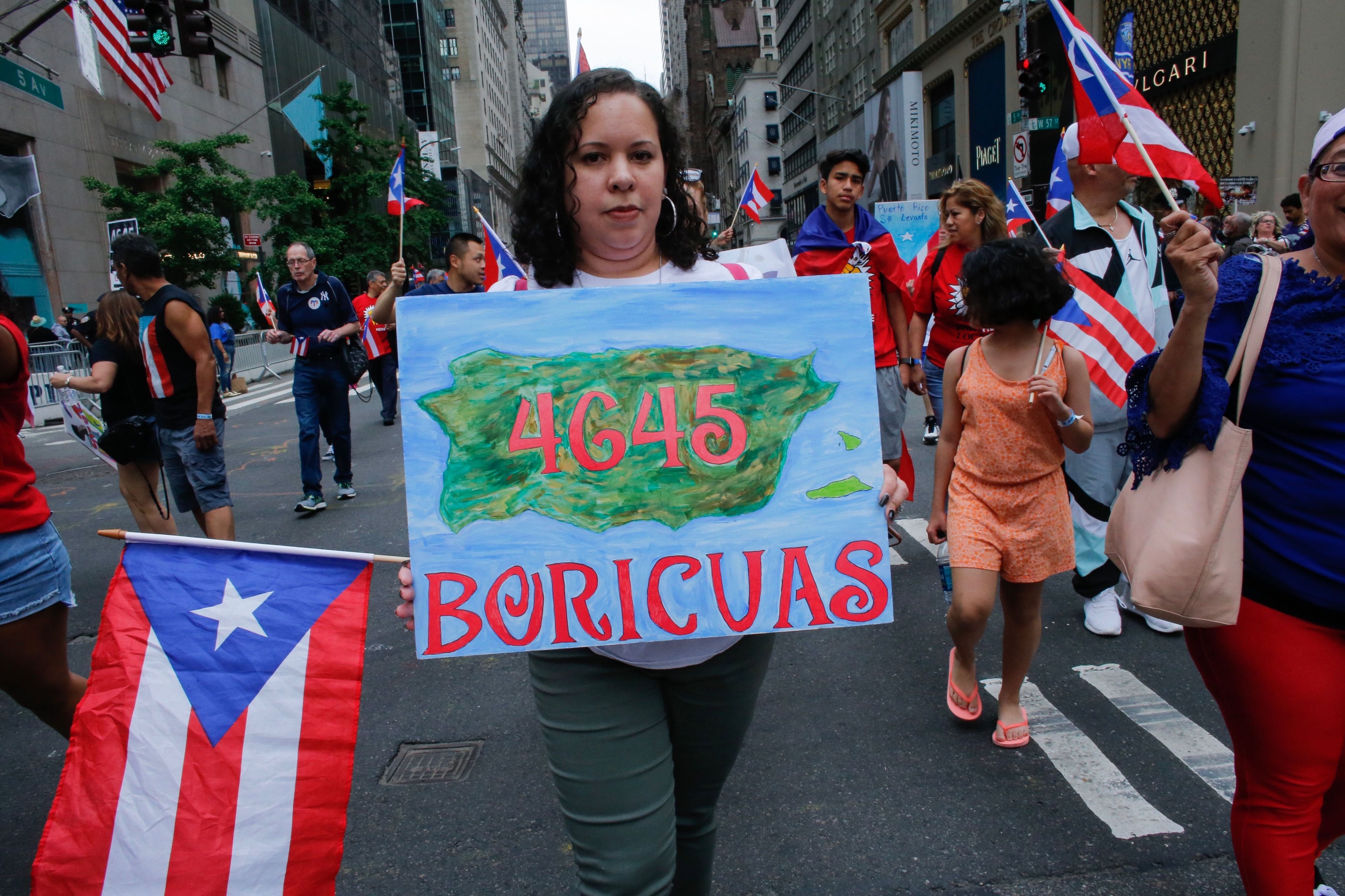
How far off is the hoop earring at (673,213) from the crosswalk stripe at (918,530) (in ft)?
13.2

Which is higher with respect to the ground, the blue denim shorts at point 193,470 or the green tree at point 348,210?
the green tree at point 348,210

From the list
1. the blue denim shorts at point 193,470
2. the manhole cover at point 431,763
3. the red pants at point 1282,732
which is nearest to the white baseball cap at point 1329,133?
the red pants at point 1282,732

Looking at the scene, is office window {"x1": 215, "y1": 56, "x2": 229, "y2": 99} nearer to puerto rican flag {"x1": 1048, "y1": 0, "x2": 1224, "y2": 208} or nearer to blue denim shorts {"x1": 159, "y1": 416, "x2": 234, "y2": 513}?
blue denim shorts {"x1": 159, "y1": 416, "x2": 234, "y2": 513}

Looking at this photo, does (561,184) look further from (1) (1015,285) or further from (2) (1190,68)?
(2) (1190,68)

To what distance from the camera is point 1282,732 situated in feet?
6.23

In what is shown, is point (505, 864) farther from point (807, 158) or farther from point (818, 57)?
point (807, 158)

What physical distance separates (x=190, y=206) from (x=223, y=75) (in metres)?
12.7

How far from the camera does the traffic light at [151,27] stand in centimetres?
1272

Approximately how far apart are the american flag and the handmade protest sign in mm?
15633

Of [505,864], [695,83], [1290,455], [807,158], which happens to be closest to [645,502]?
[1290,455]

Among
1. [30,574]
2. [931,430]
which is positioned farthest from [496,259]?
[931,430]

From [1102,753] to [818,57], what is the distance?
2381 inches

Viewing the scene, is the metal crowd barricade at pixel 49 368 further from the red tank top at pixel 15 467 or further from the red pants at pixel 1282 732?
the red pants at pixel 1282 732

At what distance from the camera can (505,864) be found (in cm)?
273
